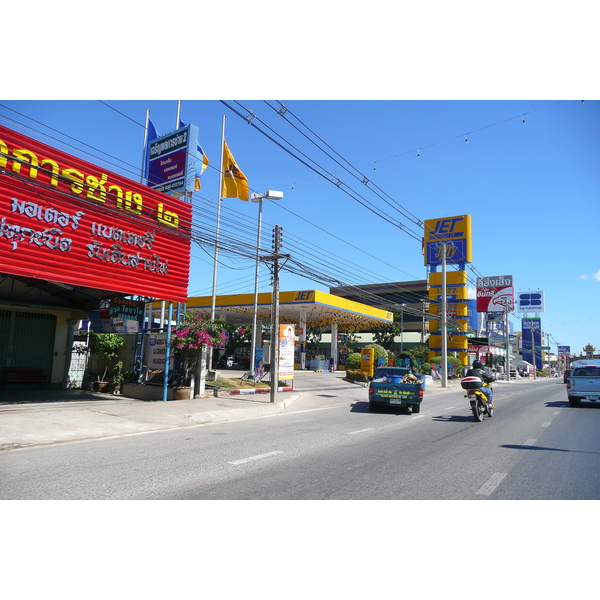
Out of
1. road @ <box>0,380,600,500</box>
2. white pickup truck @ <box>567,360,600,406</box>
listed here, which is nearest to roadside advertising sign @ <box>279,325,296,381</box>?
road @ <box>0,380,600,500</box>

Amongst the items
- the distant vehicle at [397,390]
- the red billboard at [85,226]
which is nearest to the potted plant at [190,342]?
the red billboard at [85,226]

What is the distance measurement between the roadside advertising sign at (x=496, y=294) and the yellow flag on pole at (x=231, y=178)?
45278mm

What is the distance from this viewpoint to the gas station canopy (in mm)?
38094

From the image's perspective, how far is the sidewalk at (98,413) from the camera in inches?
411

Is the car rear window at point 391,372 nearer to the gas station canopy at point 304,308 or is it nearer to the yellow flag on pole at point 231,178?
the yellow flag on pole at point 231,178

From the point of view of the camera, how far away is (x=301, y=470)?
285 inches

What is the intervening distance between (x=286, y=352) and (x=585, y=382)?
41.9ft

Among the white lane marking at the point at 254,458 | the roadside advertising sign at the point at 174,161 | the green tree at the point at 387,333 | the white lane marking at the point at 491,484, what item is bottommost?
the white lane marking at the point at 254,458

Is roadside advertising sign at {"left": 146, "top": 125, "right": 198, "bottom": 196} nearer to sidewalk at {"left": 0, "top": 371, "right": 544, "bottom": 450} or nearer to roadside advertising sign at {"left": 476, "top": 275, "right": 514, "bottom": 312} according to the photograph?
sidewalk at {"left": 0, "top": 371, "right": 544, "bottom": 450}

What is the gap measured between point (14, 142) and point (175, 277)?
6.61 metres

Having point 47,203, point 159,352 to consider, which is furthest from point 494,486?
point 159,352

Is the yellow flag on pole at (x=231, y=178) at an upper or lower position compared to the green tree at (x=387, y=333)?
upper

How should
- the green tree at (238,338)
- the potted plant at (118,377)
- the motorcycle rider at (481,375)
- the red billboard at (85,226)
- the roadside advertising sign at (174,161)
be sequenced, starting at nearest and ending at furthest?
the red billboard at (85,226) → the motorcycle rider at (481,375) → the roadside advertising sign at (174,161) → the potted plant at (118,377) → the green tree at (238,338)

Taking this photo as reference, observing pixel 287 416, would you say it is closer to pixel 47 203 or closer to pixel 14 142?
pixel 47 203
